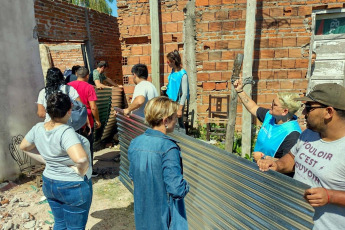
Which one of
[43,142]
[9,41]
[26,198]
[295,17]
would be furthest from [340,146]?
[9,41]

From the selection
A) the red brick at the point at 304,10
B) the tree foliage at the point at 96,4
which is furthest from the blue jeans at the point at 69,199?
the tree foliage at the point at 96,4

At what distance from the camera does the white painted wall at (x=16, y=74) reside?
3879 mm

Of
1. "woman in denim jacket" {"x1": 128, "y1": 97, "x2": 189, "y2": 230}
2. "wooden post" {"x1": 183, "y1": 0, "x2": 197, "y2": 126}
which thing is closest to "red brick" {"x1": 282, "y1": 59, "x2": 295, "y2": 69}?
"wooden post" {"x1": 183, "y1": 0, "x2": 197, "y2": 126}

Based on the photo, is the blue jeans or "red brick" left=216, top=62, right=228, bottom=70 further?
"red brick" left=216, top=62, right=228, bottom=70

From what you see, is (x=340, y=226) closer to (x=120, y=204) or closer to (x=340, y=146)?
(x=340, y=146)

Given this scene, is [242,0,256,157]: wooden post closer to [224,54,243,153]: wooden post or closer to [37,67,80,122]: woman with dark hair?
[224,54,243,153]: wooden post

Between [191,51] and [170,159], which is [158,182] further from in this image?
[191,51]

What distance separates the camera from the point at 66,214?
2096mm

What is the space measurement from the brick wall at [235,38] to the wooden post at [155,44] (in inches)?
7.5

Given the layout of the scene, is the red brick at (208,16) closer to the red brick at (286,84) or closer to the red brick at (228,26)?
the red brick at (228,26)

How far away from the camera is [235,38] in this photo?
14.1 feet

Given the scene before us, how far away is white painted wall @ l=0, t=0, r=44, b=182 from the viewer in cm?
388

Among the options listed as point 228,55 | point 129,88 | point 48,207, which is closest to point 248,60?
point 228,55

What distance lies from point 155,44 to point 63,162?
3056 millimetres
